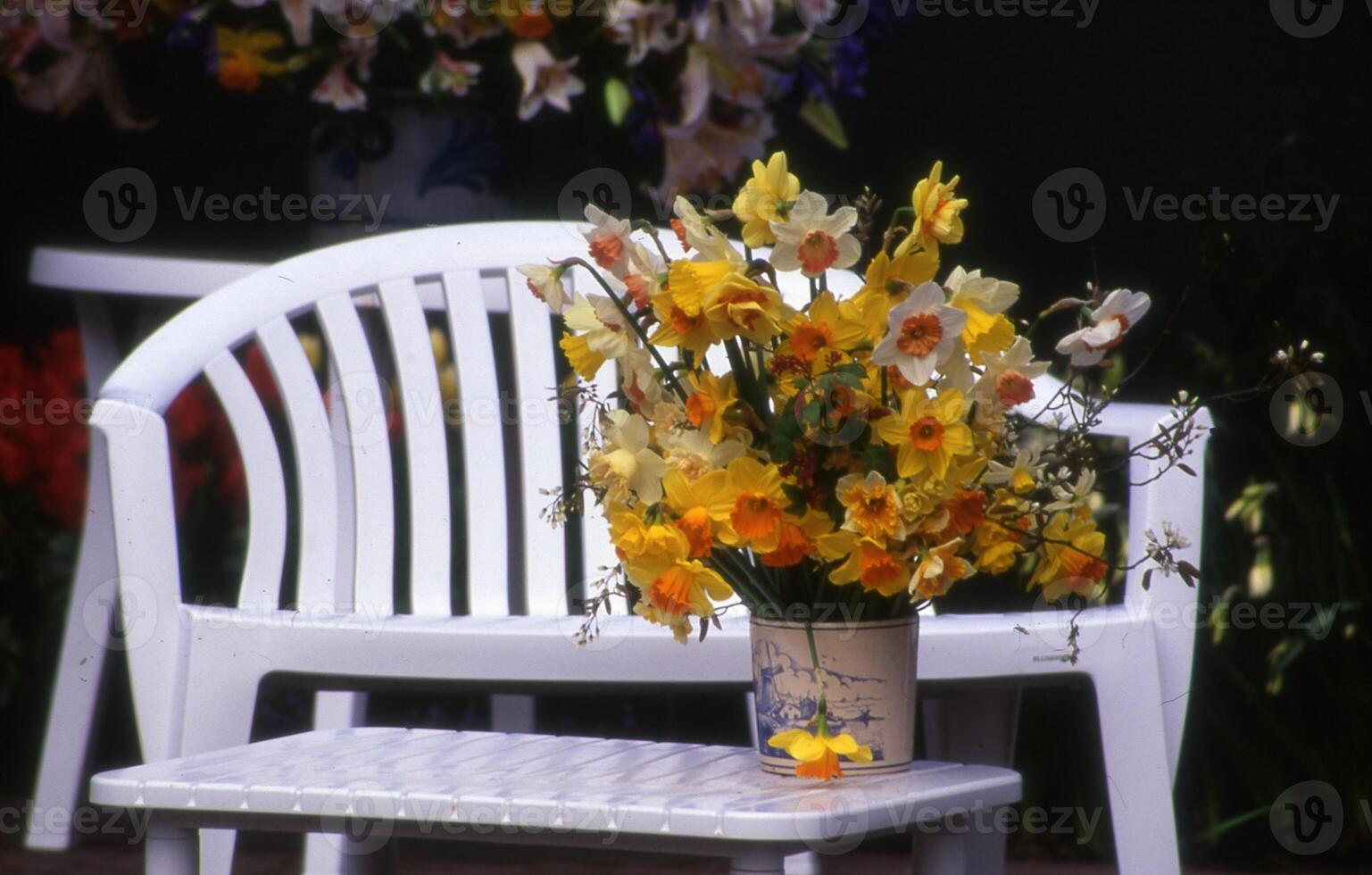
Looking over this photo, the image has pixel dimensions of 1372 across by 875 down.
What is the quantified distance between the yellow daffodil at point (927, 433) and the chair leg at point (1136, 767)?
2.05 ft

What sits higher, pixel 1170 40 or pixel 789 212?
pixel 1170 40

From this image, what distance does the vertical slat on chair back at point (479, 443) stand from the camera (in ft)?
6.88

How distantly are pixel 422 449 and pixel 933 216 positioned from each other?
1.04 m

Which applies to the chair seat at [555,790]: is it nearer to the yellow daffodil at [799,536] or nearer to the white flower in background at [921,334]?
the yellow daffodil at [799,536]

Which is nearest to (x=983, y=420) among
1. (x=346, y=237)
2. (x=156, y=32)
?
(x=346, y=237)

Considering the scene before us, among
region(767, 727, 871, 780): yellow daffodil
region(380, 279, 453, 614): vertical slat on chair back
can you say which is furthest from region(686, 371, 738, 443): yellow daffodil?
region(380, 279, 453, 614): vertical slat on chair back

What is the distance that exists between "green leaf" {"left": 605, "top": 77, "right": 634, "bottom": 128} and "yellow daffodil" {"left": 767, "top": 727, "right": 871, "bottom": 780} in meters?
1.38

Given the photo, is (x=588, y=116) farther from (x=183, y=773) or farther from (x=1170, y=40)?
(x=183, y=773)

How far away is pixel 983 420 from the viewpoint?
125 centimetres

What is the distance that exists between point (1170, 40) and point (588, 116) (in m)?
0.99

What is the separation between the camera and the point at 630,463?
1.23m

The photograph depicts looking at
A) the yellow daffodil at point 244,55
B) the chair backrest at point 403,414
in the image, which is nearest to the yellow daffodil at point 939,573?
the chair backrest at point 403,414

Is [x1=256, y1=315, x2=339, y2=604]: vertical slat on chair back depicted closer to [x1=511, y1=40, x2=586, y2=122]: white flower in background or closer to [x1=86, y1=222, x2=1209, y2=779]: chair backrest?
[x1=86, y1=222, x2=1209, y2=779]: chair backrest

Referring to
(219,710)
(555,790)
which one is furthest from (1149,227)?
(555,790)
